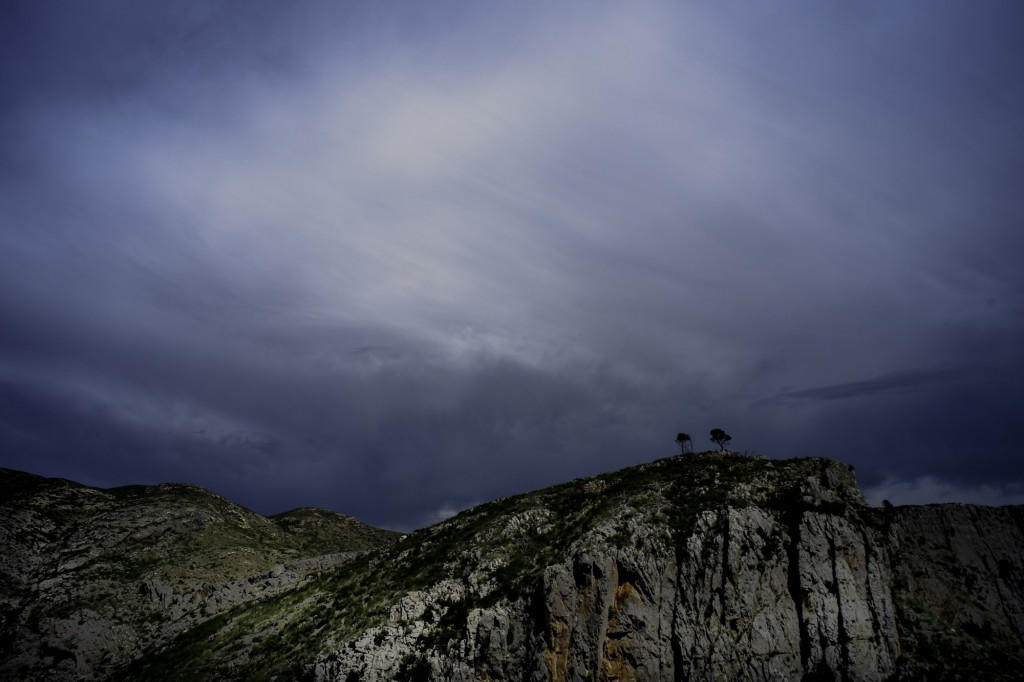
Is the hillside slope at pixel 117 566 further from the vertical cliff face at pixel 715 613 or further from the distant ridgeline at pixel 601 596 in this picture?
the vertical cliff face at pixel 715 613

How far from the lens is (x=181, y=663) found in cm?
7956

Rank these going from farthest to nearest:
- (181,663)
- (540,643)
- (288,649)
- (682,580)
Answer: (181,663), (288,649), (682,580), (540,643)

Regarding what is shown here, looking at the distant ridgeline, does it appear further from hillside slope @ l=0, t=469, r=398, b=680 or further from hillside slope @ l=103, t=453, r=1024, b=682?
hillside slope @ l=0, t=469, r=398, b=680

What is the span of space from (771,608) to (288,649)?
5798cm

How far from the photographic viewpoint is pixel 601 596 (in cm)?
6431

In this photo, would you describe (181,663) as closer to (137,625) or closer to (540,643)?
(137,625)

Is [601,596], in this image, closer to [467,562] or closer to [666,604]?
[666,604]

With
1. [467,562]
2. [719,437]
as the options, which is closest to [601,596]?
[467,562]

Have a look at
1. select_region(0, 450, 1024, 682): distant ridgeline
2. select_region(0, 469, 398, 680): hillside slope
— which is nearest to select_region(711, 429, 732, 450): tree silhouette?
select_region(0, 450, 1024, 682): distant ridgeline

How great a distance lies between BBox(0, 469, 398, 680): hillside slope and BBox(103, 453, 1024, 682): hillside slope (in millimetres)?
10909

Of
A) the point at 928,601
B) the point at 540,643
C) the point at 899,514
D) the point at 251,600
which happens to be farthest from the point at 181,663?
the point at 899,514

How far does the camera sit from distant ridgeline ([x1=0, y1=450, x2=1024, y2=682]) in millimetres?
63125

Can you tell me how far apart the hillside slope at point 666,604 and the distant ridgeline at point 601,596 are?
230mm

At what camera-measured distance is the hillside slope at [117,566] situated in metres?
90.4
